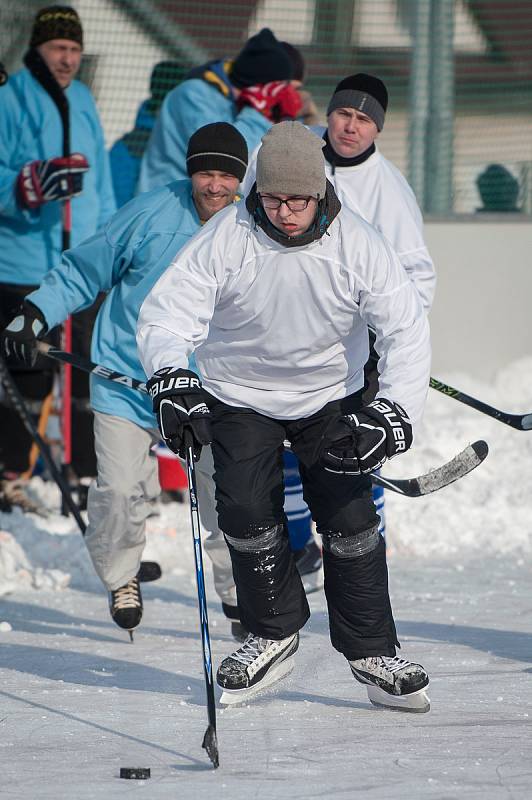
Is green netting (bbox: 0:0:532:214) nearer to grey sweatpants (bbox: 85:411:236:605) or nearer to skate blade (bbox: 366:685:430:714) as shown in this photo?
grey sweatpants (bbox: 85:411:236:605)

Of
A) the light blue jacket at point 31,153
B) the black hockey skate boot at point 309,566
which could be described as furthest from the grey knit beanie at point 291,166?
the light blue jacket at point 31,153

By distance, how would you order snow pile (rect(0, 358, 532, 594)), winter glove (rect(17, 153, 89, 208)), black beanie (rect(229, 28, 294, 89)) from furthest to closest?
black beanie (rect(229, 28, 294, 89)) < winter glove (rect(17, 153, 89, 208)) < snow pile (rect(0, 358, 532, 594))

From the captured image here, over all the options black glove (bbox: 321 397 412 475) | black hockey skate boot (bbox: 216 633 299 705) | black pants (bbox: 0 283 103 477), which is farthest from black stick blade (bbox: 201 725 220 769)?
black pants (bbox: 0 283 103 477)

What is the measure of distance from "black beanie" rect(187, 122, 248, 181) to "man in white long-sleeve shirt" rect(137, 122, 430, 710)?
0.69 metres

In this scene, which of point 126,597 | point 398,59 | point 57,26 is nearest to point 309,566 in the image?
point 126,597

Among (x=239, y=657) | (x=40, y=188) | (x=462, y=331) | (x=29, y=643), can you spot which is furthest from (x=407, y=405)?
(x=462, y=331)

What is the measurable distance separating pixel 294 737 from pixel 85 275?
64.3 inches

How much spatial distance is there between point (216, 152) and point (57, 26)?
190cm

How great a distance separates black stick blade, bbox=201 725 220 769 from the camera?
10.4ft

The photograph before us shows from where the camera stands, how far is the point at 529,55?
8.38 m

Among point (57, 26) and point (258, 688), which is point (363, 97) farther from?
point (258, 688)

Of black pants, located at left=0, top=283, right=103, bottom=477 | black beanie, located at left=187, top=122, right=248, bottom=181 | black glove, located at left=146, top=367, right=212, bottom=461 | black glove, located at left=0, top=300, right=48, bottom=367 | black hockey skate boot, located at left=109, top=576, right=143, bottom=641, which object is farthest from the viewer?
black pants, located at left=0, top=283, right=103, bottom=477

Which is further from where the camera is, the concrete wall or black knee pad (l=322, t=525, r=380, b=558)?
the concrete wall

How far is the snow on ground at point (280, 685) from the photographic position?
311cm
